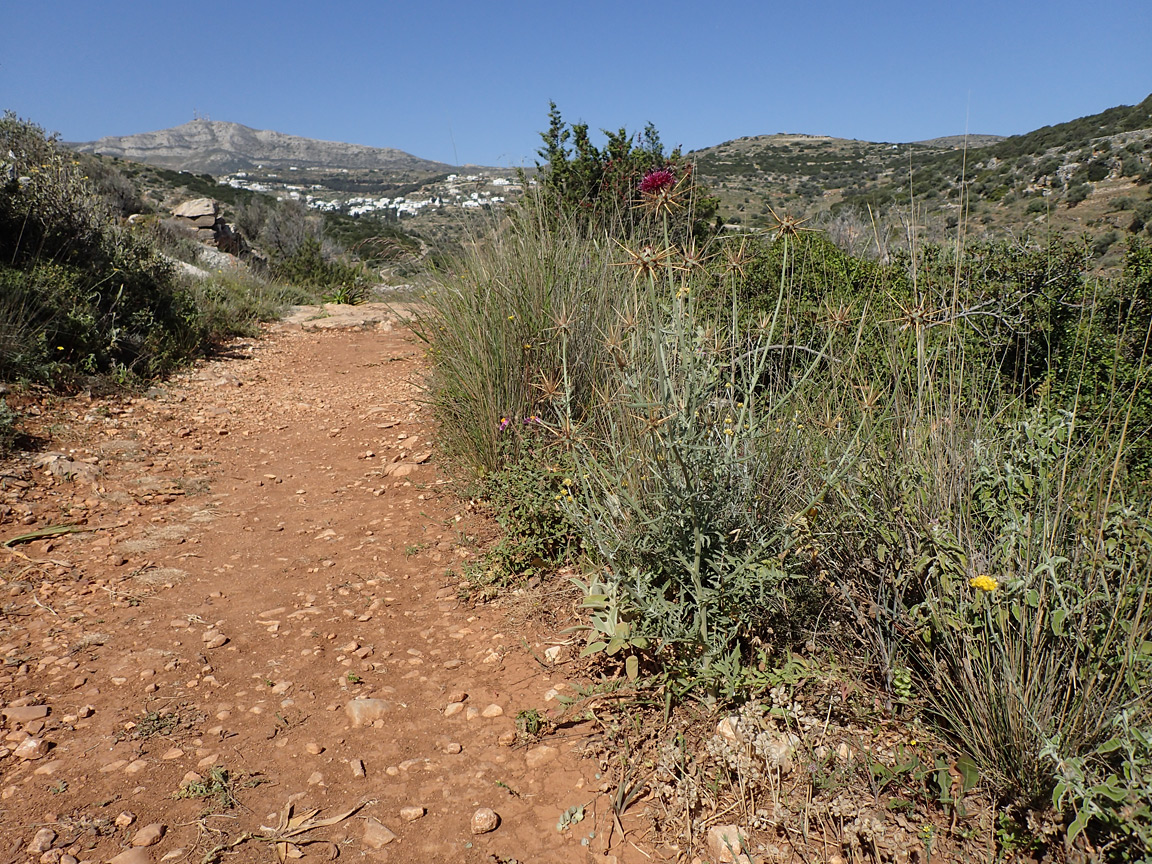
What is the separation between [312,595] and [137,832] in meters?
1.20

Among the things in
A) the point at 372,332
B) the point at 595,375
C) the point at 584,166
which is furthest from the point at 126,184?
the point at 595,375

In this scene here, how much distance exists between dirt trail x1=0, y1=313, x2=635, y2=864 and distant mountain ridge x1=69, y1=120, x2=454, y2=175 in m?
64.1

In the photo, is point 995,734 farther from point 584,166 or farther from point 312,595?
point 584,166

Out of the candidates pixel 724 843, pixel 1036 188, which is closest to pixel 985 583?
pixel 724 843

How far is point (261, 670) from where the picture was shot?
2.28 meters

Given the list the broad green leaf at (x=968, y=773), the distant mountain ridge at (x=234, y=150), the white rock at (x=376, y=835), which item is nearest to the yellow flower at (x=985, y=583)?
the broad green leaf at (x=968, y=773)

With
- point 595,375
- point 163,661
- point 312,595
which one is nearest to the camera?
point 163,661

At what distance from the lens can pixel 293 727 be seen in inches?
79.0

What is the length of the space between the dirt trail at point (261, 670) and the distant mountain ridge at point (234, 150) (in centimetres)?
6410

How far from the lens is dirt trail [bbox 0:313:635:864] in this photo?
1659 mm

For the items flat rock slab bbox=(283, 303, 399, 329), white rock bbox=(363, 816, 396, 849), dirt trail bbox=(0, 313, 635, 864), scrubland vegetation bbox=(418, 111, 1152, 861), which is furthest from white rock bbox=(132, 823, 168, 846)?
flat rock slab bbox=(283, 303, 399, 329)

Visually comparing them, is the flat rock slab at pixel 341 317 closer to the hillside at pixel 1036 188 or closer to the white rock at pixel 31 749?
the hillside at pixel 1036 188

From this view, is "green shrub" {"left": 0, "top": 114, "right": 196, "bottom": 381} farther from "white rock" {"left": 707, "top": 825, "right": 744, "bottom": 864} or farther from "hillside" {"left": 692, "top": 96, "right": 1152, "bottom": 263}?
"white rock" {"left": 707, "top": 825, "right": 744, "bottom": 864}

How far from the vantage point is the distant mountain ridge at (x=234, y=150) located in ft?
247
